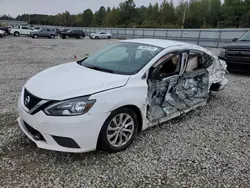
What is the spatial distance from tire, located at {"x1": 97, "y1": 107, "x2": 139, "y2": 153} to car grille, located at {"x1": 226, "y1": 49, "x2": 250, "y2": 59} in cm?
592

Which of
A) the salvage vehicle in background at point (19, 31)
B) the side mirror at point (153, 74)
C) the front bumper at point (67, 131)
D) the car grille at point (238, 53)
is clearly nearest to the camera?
the front bumper at point (67, 131)

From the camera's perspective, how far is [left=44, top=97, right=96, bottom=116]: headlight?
251 centimetres

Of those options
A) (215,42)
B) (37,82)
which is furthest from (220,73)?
(215,42)

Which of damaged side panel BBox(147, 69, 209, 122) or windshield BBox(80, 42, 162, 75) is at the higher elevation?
windshield BBox(80, 42, 162, 75)

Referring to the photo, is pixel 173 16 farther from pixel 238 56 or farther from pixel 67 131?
pixel 67 131

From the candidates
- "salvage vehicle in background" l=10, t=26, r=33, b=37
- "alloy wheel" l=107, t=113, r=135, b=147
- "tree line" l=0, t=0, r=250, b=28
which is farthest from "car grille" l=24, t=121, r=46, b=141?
"tree line" l=0, t=0, r=250, b=28

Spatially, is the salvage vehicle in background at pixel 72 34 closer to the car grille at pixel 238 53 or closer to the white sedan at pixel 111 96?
the car grille at pixel 238 53

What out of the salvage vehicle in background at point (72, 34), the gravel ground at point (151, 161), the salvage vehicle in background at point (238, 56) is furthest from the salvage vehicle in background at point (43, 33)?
the gravel ground at point (151, 161)

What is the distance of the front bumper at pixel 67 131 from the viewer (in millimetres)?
2482

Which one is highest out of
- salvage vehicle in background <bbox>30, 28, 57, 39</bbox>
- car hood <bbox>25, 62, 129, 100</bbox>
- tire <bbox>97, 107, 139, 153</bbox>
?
salvage vehicle in background <bbox>30, 28, 57, 39</bbox>

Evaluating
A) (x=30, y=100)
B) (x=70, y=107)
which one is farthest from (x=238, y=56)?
(x=30, y=100)

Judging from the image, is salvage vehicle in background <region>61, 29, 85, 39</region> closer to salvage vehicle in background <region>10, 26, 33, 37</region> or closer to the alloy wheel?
salvage vehicle in background <region>10, 26, 33, 37</region>

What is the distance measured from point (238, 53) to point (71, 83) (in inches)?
260

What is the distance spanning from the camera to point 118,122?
2.90 metres
